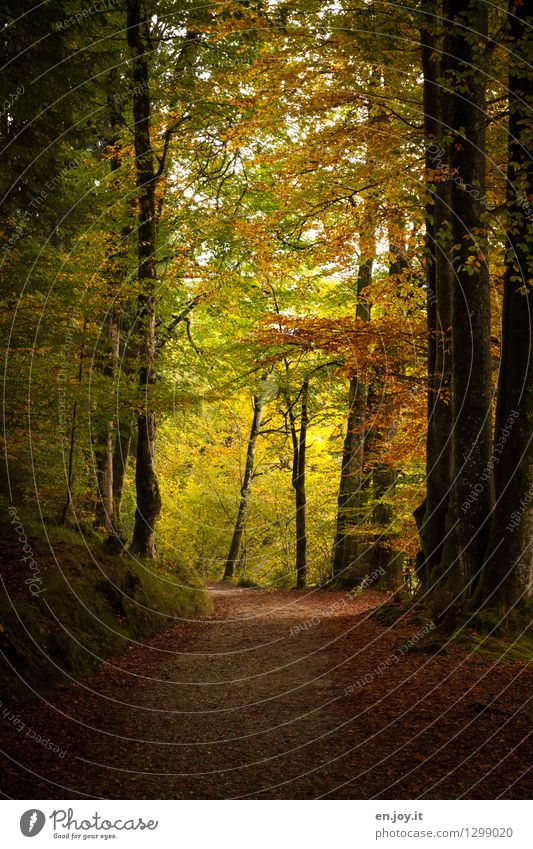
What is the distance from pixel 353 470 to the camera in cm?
A: 1823

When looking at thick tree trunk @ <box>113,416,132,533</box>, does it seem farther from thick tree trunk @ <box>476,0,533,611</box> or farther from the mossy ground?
thick tree trunk @ <box>476,0,533,611</box>

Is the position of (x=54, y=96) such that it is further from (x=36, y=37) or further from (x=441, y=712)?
(x=441, y=712)

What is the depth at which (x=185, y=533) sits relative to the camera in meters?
33.5

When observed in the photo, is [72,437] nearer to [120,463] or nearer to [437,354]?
[437,354]

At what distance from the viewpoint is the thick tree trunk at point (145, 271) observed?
12758 millimetres

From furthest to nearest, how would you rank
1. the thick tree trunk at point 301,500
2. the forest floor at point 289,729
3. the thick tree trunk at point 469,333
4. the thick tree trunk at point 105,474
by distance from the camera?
1. the thick tree trunk at point 301,500
2. the thick tree trunk at point 105,474
3. the thick tree trunk at point 469,333
4. the forest floor at point 289,729

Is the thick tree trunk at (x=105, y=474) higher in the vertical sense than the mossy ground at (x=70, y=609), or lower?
higher

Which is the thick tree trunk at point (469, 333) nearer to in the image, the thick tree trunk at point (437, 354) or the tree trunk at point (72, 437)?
the thick tree trunk at point (437, 354)

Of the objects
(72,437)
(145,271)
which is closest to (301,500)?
(145,271)

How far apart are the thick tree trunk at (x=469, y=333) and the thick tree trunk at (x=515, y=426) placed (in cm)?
33

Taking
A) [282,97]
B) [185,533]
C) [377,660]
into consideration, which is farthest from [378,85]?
[185,533]

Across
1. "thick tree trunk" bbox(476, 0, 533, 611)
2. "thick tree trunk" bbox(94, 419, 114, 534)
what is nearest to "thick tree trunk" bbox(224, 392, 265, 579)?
"thick tree trunk" bbox(94, 419, 114, 534)

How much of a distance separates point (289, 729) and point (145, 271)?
9.62 metres

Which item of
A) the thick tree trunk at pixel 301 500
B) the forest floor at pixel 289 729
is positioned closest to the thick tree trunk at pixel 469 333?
the forest floor at pixel 289 729
